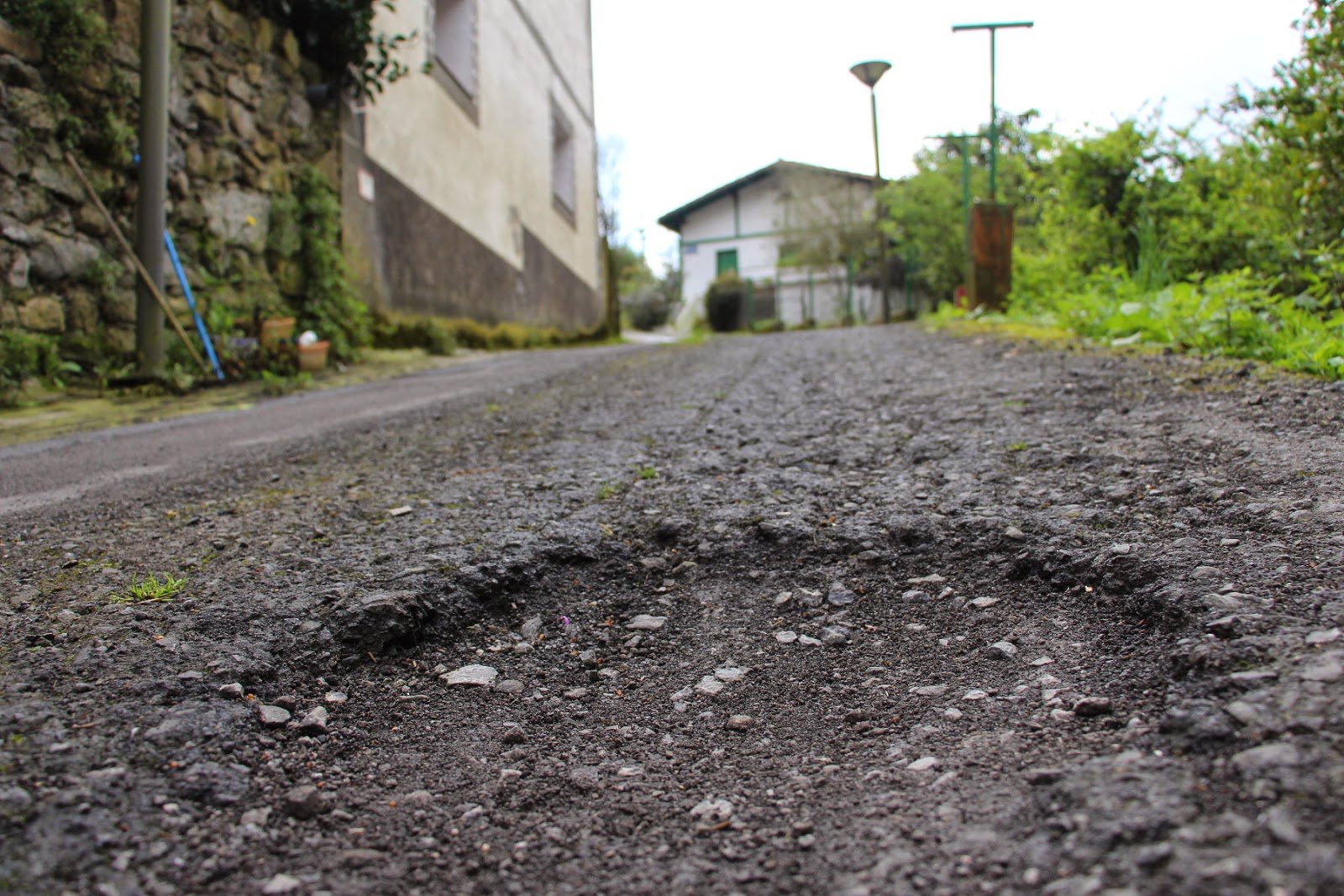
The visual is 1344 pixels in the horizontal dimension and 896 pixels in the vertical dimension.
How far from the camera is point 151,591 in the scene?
5.60 ft

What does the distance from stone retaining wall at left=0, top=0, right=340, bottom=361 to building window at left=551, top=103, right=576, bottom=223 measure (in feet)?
34.0

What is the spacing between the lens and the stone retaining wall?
4.96 m

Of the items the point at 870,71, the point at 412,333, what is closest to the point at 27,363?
the point at 412,333

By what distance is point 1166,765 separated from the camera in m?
1.02

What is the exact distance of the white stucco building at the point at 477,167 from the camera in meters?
9.03

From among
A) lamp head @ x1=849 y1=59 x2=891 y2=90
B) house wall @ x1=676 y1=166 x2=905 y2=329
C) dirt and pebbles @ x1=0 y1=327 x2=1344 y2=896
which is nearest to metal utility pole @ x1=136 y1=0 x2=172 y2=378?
dirt and pebbles @ x1=0 y1=327 x2=1344 y2=896

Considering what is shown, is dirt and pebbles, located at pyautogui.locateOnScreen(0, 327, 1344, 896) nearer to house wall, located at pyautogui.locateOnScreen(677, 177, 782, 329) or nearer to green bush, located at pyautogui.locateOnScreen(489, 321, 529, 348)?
green bush, located at pyautogui.locateOnScreen(489, 321, 529, 348)

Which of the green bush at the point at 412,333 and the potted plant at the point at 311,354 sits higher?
the green bush at the point at 412,333

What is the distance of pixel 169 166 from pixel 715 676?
6.35m

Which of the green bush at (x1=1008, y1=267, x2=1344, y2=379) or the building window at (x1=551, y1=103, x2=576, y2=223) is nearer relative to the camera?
the green bush at (x1=1008, y1=267, x2=1344, y2=379)

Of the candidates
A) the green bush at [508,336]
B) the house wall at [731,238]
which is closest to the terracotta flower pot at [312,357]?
the green bush at [508,336]

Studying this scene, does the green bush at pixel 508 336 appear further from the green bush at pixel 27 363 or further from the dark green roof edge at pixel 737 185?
the dark green roof edge at pixel 737 185

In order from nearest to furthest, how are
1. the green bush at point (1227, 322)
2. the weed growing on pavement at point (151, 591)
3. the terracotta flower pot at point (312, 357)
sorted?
the weed growing on pavement at point (151, 591)
the green bush at point (1227, 322)
the terracotta flower pot at point (312, 357)

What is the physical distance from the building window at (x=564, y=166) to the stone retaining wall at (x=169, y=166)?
1038cm
